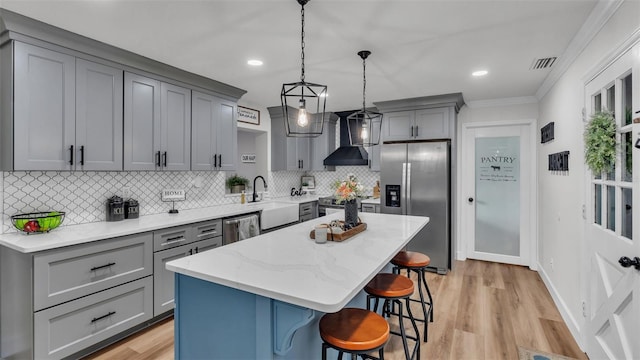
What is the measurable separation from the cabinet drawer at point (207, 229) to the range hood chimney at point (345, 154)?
96.8 inches

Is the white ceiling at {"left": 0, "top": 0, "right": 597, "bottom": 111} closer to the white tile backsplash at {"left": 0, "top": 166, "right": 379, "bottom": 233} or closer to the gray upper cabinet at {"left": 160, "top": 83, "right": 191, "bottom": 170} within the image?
the gray upper cabinet at {"left": 160, "top": 83, "right": 191, "bottom": 170}

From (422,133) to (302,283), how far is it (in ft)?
12.0

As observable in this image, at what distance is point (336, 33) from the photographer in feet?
7.74

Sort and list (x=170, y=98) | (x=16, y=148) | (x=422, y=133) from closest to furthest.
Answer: (x=16, y=148) < (x=170, y=98) < (x=422, y=133)

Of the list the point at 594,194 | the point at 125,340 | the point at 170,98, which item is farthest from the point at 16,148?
the point at 594,194

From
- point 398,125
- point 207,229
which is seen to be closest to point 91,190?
point 207,229

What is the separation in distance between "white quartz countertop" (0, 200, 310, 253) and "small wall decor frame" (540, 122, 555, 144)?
12.0 ft

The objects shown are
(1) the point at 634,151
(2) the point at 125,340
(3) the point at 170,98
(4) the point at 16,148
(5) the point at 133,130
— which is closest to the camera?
(1) the point at 634,151

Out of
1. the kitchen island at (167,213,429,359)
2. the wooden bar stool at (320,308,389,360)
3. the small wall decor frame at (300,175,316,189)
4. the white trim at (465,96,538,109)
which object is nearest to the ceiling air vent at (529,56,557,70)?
the white trim at (465,96,538,109)

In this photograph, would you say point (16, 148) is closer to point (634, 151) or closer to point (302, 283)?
point (302, 283)

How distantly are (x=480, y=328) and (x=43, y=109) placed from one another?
13.1 ft

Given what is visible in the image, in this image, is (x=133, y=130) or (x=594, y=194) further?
(x=133, y=130)

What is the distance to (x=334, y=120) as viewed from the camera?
18.6 feet

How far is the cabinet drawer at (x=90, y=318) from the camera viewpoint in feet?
6.79
